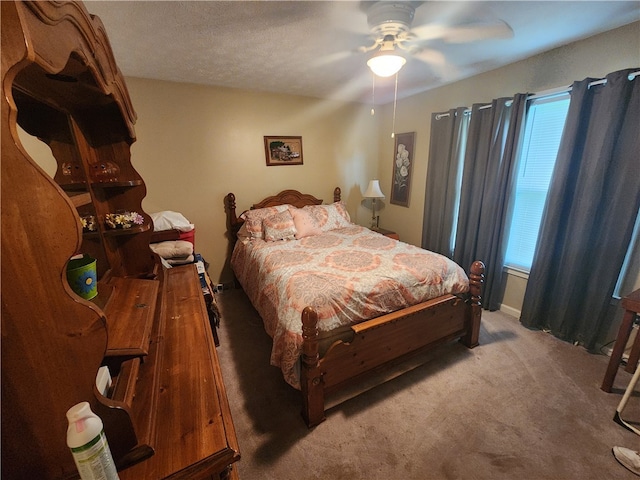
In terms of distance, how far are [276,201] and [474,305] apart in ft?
8.04

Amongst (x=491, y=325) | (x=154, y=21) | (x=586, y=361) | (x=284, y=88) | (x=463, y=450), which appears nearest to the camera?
(x=463, y=450)

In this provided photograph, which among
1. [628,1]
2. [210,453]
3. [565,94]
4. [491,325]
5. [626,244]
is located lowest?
[491,325]

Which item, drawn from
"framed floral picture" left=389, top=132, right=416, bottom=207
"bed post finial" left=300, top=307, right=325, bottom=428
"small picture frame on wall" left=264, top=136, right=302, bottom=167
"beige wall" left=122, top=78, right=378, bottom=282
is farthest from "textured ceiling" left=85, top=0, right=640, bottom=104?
"bed post finial" left=300, top=307, right=325, bottom=428

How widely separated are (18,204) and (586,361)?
3174mm

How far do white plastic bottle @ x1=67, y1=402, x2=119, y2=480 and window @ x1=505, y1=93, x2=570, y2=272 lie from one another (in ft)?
10.2

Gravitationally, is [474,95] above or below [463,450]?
above

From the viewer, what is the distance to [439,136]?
10.1 ft

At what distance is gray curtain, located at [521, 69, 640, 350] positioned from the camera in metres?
1.80

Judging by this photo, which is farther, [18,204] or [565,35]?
[565,35]

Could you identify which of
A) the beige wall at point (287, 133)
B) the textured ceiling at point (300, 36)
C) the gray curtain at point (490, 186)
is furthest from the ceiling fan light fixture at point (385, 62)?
the beige wall at point (287, 133)

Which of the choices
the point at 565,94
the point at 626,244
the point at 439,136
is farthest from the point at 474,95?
the point at 626,244

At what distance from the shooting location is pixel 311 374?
1500 mm

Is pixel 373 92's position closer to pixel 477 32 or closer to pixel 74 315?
pixel 477 32

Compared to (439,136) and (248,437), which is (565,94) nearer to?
(439,136)
